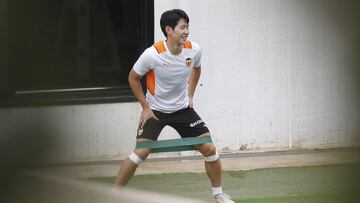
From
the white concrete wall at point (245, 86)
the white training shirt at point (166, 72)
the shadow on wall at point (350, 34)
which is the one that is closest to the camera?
the shadow on wall at point (350, 34)

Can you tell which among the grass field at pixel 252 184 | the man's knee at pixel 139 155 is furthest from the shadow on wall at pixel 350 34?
the man's knee at pixel 139 155

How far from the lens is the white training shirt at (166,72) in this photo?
13.6 feet

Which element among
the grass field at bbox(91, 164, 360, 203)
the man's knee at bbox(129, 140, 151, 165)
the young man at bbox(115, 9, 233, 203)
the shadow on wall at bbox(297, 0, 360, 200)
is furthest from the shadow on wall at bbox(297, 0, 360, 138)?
the man's knee at bbox(129, 140, 151, 165)

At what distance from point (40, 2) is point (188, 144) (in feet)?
10.7

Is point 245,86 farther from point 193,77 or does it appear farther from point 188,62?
point 188,62

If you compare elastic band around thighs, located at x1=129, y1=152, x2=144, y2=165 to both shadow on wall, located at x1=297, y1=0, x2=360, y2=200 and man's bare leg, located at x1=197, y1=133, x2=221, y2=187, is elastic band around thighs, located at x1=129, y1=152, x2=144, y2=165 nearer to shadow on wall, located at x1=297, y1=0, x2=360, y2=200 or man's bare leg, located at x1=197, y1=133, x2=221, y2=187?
man's bare leg, located at x1=197, y1=133, x2=221, y2=187

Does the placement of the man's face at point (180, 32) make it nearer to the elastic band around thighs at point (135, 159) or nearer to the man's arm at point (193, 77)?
the man's arm at point (193, 77)

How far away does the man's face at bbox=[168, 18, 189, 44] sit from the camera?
414cm

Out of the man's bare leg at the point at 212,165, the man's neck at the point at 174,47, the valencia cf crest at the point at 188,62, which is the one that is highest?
the man's neck at the point at 174,47

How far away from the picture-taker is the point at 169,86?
4.20 meters

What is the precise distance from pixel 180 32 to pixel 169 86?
30cm

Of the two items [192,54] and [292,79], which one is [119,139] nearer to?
[292,79]

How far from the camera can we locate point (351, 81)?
856 millimetres

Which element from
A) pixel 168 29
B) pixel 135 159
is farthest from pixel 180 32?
pixel 135 159
